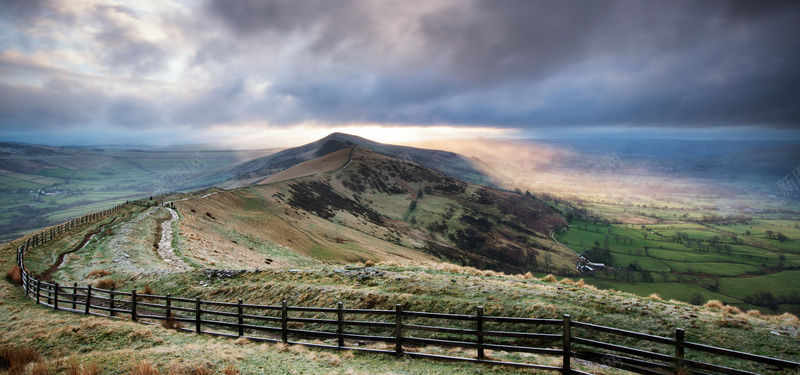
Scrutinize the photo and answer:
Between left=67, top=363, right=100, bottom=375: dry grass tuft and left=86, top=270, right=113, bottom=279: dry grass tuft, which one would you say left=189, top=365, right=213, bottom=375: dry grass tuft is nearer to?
left=67, top=363, right=100, bottom=375: dry grass tuft

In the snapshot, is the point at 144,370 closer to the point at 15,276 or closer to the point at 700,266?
the point at 15,276

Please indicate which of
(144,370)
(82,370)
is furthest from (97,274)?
(144,370)

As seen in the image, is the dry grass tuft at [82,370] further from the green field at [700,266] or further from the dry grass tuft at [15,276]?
the green field at [700,266]

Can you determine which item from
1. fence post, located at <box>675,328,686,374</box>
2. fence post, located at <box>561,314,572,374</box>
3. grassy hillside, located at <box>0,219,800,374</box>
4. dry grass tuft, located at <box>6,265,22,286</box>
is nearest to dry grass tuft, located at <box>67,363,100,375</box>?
grassy hillside, located at <box>0,219,800,374</box>

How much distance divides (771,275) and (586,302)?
Answer: 185817 mm

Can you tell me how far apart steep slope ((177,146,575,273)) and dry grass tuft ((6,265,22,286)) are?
11930 mm

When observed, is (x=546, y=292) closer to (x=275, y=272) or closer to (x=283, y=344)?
(x=283, y=344)

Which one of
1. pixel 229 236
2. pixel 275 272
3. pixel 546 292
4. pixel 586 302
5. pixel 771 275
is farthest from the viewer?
pixel 771 275

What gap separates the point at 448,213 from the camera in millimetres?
157250

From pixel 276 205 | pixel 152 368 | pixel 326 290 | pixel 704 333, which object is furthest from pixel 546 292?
pixel 276 205

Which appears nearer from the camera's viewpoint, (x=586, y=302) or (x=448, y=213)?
(x=586, y=302)

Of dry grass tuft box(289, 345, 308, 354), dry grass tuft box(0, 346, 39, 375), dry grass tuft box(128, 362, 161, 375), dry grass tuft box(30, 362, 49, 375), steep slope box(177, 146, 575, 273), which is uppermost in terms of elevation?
dry grass tuft box(128, 362, 161, 375)

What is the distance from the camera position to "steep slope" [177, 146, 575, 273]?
5388 centimetres

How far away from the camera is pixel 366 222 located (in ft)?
361
